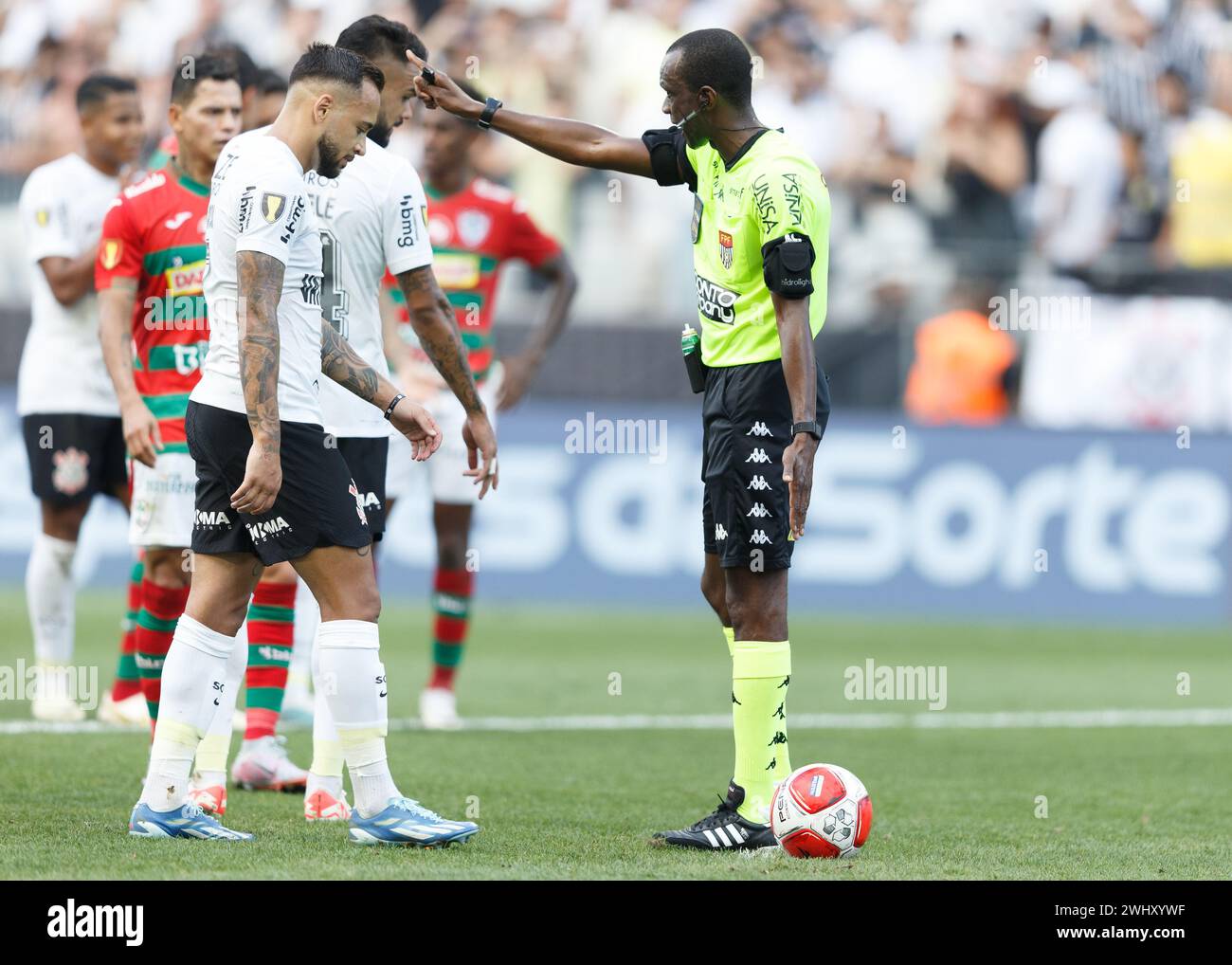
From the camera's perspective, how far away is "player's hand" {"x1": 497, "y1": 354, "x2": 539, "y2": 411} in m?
9.74

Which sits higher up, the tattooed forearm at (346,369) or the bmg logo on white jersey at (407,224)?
the bmg logo on white jersey at (407,224)

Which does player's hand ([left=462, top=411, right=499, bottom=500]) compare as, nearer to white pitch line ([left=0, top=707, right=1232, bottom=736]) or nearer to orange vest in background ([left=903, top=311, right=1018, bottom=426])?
white pitch line ([left=0, top=707, right=1232, bottom=736])

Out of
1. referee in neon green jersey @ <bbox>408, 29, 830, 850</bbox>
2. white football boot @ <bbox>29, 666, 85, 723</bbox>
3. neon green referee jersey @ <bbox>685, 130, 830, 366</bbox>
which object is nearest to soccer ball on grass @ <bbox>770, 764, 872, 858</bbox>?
referee in neon green jersey @ <bbox>408, 29, 830, 850</bbox>

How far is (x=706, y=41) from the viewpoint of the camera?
614 cm

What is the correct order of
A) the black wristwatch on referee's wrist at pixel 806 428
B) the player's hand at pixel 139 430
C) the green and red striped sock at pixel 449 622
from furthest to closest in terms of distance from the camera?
the green and red striped sock at pixel 449 622 → the player's hand at pixel 139 430 → the black wristwatch on referee's wrist at pixel 806 428

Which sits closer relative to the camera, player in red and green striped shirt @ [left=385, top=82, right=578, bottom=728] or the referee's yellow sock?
the referee's yellow sock

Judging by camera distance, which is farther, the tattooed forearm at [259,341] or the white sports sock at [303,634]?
the white sports sock at [303,634]

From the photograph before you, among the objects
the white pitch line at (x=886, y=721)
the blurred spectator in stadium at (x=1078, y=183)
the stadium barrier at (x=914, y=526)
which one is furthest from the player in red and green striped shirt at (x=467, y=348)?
the blurred spectator in stadium at (x=1078, y=183)

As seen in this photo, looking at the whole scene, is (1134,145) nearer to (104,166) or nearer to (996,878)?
(104,166)

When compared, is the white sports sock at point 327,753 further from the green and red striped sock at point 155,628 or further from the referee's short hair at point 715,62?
the referee's short hair at point 715,62

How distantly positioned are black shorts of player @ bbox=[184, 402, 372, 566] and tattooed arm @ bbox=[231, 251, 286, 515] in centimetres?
14

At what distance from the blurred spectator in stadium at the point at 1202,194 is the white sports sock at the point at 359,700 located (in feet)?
40.9

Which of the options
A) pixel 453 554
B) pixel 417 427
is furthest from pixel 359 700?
pixel 453 554

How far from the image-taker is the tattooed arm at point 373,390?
615 cm
